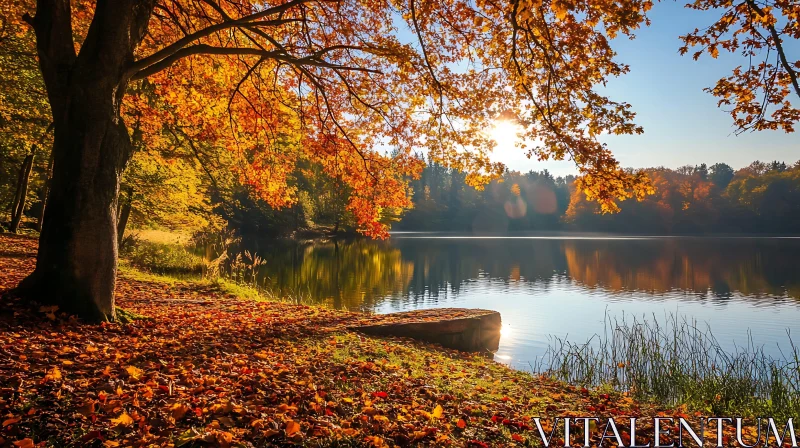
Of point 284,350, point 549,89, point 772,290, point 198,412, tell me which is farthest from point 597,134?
point 772,290

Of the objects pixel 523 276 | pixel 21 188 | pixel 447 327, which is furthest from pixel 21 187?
pixel 523 276

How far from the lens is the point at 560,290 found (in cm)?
1967

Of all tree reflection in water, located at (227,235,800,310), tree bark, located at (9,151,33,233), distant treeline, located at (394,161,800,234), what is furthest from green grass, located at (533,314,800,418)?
distant treeline, located at (394,161,800,234)

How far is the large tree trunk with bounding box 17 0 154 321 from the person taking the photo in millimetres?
5297

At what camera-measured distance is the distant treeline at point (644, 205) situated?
2943 inches

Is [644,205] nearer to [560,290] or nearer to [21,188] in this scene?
[560,290]

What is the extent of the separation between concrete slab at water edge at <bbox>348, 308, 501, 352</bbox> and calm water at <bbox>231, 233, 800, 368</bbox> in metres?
0.76

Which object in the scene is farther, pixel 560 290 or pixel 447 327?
pixel 560 290

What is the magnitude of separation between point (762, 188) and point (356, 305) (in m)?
83.5

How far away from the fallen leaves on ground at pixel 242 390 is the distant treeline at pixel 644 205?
159 ft

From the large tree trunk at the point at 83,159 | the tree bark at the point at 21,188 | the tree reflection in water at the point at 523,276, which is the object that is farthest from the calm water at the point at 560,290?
the tree bark at the point at 21,188

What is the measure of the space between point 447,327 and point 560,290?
1279cm

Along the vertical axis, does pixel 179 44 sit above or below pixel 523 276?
above

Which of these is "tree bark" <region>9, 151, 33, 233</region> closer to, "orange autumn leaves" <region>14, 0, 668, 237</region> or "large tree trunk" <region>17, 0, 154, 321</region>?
"orange autumn leaves" <region>14, 0, 668, 237</region>
